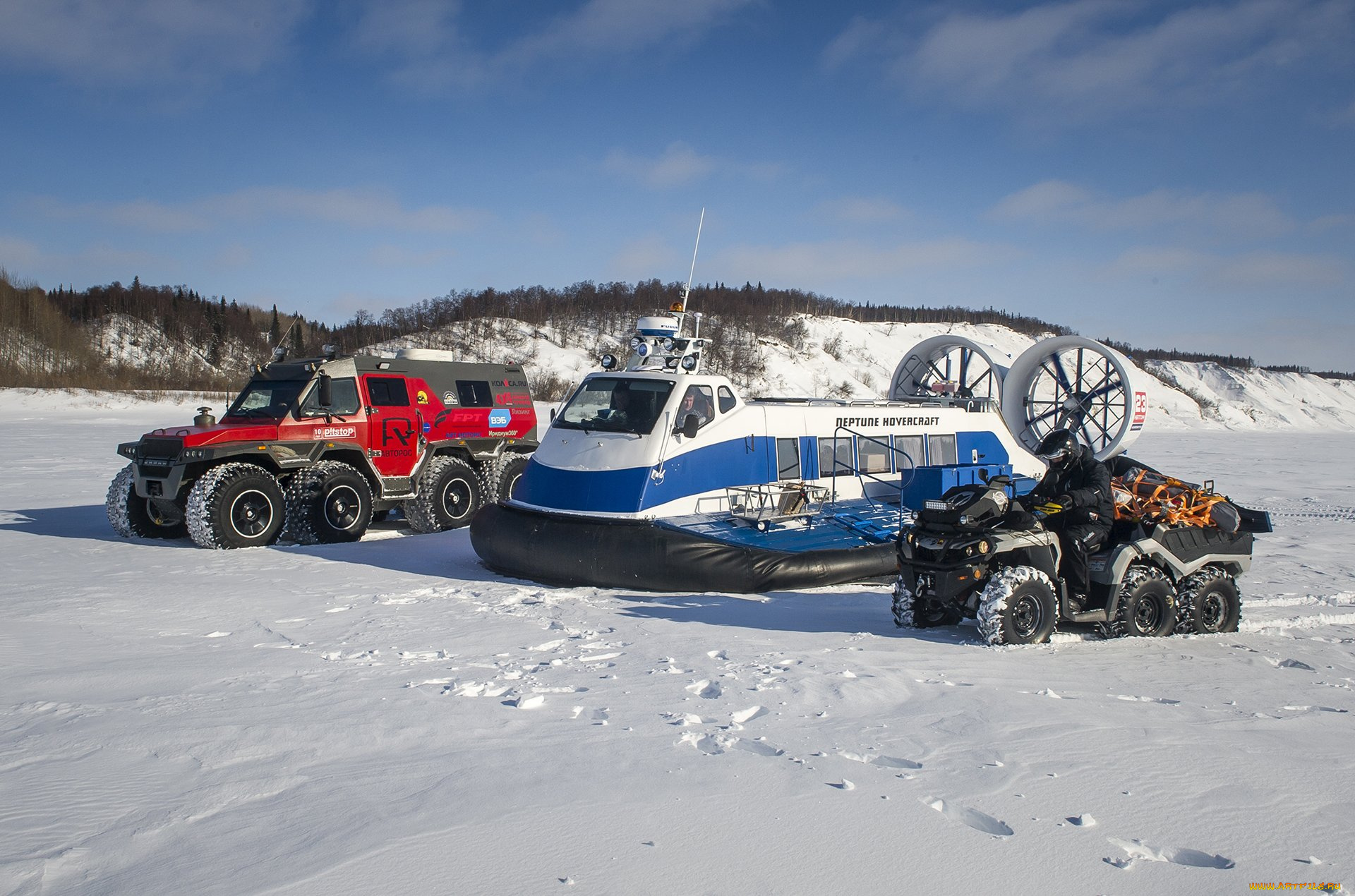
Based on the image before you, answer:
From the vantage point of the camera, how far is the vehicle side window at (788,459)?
8.16 m

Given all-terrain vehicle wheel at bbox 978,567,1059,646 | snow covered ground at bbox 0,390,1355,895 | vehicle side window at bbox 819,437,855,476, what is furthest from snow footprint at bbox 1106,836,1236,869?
vehicle side window at bbox 819,437,855,476

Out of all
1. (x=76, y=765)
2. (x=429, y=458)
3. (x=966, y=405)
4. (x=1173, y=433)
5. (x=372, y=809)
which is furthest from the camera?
(x=1173, y=433)

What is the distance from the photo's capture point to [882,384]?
200 ft

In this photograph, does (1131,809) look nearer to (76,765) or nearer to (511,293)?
(76,765)

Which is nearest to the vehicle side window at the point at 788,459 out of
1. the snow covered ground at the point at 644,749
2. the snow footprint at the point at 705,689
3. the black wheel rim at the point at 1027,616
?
the snow covered ground at the point at 644,749

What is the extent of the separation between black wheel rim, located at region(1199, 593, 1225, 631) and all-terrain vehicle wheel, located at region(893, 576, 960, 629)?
5.14 ft

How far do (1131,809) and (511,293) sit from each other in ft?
228

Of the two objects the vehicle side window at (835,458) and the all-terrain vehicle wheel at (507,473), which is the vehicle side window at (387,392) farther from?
the vehicle side window at (835,458)

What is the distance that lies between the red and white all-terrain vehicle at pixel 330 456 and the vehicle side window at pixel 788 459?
4.43 meters

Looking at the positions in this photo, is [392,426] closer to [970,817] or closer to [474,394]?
[474,394]

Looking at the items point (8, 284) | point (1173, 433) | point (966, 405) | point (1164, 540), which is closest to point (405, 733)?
point (1164, 540)

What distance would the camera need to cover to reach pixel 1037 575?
17.9 ft

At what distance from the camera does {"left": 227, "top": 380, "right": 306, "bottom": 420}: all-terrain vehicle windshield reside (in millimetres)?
9969

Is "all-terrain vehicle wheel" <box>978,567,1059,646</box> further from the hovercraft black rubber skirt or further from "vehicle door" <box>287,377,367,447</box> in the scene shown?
"vehicle door" <box>287,377,367,447</box>
